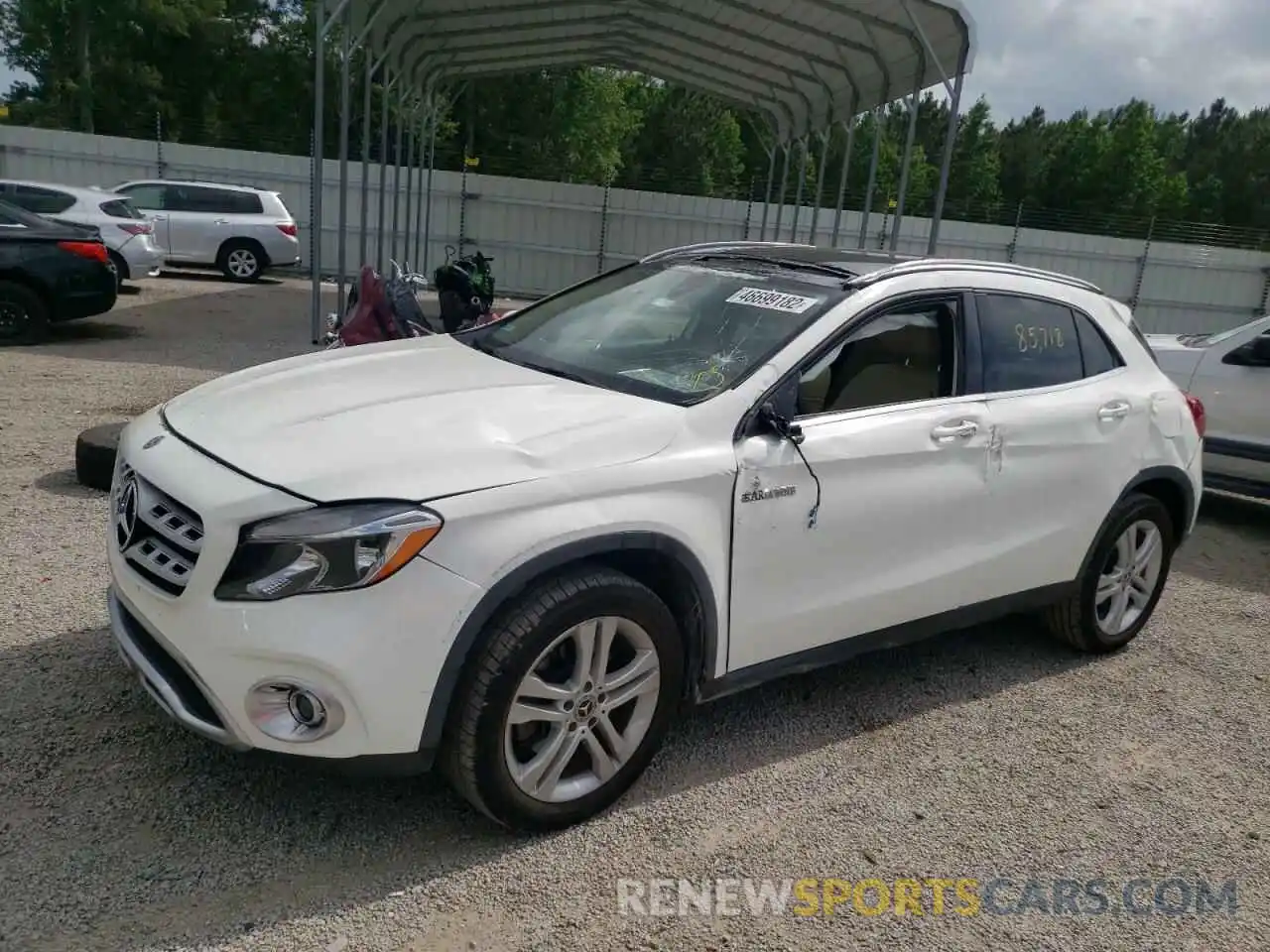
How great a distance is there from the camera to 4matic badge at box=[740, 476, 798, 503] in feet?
9.64

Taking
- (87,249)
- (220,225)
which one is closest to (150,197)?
(220,225)

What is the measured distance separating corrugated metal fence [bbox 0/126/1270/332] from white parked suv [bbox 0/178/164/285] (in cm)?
719

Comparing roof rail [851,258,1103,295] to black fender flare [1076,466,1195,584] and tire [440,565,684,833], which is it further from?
tire [440,565,684,833]

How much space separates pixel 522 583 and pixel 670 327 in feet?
4.57

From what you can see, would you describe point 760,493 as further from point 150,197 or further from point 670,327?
point 150,197

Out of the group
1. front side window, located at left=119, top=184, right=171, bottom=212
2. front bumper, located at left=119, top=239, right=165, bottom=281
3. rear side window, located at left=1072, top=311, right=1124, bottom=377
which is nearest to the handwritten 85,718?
rear side window, located at left=1072, top=311, right=1124, bottom=377

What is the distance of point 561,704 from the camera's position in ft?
8.96

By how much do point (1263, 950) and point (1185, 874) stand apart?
0.30 meters

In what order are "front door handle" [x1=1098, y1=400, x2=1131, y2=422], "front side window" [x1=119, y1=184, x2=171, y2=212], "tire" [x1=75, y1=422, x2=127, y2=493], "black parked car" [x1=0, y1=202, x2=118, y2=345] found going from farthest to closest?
"front side window" [x1=119, y1=184, x2=171, y2=212] < "black parked car" [x1=0, y1=202, x2=118, y2=345] < "tire" [x1=75, y1=422, x2=127, y2=493] < "front door handle" [x1=1098, y1=400, x2=1131, y2=422]

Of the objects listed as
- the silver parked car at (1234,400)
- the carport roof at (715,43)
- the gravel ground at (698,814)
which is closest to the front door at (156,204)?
the carport roof at (715,43)

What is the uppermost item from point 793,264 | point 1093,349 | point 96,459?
point 793,264

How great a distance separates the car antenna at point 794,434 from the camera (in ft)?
9.92

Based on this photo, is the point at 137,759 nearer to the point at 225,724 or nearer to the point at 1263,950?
the point at 225,724

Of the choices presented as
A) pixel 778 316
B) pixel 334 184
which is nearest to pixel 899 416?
pixel 778 316
